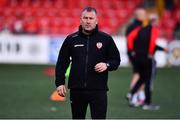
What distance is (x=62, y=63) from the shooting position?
8.87 m

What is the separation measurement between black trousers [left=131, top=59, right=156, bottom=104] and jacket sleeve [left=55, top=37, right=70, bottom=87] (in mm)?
6136

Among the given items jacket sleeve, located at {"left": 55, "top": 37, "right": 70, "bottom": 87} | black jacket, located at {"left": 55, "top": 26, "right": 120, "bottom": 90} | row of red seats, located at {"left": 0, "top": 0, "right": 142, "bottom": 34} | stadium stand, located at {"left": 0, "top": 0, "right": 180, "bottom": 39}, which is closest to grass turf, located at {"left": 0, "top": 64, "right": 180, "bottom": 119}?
jacket sleeve, located at {"left": 55, "top": 37, "right": 70, "bottom": 87}

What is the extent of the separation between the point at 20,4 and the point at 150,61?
17.3 meters

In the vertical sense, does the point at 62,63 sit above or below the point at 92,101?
above

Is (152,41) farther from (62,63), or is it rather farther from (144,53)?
(62,63)

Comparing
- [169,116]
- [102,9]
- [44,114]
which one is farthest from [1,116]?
[102,9]

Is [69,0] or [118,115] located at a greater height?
[69,0]

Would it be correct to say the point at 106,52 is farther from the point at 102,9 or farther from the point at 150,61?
the point at 102,9

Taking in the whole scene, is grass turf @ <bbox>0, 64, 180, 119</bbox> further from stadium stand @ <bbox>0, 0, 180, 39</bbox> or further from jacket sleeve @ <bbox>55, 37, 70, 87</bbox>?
stadium stand @ <bbox>0, 0, 180, 39</bbox>

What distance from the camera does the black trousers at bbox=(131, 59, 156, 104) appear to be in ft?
48.6

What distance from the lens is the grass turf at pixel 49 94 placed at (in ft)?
44.4

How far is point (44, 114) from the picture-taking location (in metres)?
13.3

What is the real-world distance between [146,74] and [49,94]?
3048 mm

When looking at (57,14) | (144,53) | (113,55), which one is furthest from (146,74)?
(57,14)
